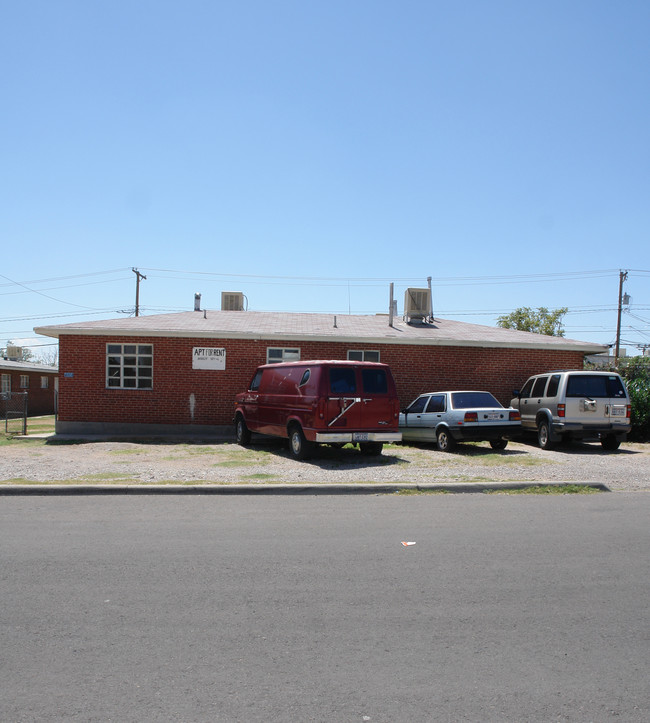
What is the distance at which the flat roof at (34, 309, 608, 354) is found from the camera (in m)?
18.0

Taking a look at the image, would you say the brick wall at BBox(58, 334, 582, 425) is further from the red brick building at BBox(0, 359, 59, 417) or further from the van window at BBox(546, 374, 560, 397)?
the red brick building at BBox(0, 359, 59, 417)

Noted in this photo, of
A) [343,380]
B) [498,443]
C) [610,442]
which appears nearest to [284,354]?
[343,380]

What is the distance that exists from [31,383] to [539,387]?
29341 mm

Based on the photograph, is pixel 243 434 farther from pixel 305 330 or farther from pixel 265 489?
pixel 265 489

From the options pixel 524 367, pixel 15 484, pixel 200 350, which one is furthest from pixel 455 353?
pixel 15 484

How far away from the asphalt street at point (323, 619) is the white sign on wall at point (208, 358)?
10.9 metres

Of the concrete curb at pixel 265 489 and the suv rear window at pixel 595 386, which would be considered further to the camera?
the suv rear window at pixel 595 386

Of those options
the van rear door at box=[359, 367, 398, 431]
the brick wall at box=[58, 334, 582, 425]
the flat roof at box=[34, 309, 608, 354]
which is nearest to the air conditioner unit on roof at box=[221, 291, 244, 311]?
the flat roof at box=[34, 309, 608, 354]

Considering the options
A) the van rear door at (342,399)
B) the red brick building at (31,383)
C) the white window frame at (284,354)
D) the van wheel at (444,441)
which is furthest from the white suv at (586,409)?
the red brick building at (31,383)

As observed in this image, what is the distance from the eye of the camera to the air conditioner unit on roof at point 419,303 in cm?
2183

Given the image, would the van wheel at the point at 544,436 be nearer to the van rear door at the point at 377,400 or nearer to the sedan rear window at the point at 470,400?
the sedan rear window at the point at 470,400

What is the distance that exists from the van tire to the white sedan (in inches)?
45.9

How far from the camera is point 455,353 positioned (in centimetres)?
1931

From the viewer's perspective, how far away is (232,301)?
78.5ft
